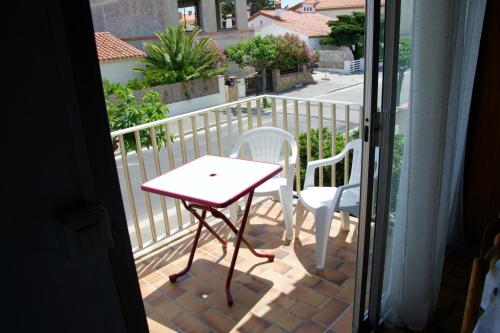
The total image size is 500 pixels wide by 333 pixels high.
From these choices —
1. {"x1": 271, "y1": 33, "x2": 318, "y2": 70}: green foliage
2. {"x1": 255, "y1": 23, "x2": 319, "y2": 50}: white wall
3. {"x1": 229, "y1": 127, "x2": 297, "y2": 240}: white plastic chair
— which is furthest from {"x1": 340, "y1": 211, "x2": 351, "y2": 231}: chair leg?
{"x1": 255, "y1": 23, "x2": 319, "y2": 50}: white wall

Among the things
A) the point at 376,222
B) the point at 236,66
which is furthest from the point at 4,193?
the point at 236,66

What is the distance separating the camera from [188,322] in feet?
7.67

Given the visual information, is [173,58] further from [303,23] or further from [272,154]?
[272,154]

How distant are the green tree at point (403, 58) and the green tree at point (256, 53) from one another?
767 inches

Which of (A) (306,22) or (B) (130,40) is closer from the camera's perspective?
(B) (130,40)

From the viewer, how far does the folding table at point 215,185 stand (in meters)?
2.35

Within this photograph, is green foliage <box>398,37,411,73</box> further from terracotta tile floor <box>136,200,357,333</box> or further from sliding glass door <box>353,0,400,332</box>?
terracotta tile floor <box>136,200,357,333</box>

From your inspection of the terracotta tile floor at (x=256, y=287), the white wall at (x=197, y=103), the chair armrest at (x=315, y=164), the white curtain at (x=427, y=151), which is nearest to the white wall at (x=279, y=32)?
the white wall at (x=197, y=103)

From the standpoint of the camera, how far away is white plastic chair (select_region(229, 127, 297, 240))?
314cm

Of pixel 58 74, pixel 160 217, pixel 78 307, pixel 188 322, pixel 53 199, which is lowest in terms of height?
pixel 160 217

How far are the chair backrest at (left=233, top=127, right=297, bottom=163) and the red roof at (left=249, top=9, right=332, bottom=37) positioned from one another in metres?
24.0

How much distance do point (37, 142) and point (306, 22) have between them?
2993 cm

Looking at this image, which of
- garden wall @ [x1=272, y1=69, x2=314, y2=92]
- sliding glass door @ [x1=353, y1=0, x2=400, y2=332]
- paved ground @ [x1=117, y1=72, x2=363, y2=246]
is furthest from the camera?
garden wall @ [x1=272, y1=69, x2=314, y2=92]

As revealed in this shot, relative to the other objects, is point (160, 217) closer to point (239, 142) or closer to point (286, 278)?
point (239, 142)
